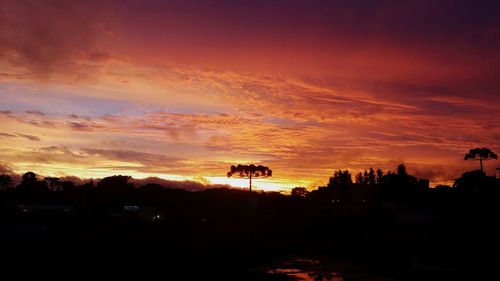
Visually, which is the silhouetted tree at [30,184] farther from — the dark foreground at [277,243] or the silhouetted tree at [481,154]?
the silhouetted tree at [481,154]

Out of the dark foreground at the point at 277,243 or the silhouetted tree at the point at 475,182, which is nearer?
the dark foreground at the point at 277,243

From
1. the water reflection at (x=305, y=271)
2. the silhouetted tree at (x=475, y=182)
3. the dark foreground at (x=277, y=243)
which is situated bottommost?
the water reflection at (x=305, y=271)

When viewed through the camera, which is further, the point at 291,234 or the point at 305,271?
the point at 291,234

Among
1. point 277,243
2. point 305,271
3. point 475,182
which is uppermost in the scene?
point 475,182

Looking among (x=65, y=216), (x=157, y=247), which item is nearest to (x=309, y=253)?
(x=157, y=247)

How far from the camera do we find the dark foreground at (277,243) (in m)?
32.2

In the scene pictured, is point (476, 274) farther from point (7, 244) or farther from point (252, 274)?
point (7, 244)

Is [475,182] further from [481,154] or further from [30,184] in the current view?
[30,184]

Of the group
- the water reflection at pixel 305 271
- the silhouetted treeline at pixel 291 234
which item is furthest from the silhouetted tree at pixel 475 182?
the water reflection at pixel 305 271

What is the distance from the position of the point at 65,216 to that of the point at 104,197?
1465 inches

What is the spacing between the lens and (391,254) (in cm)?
4103

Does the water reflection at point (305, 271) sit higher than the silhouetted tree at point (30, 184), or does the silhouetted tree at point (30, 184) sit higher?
the silhouetted tree at point (30, 184)

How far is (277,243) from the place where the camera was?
5044 cm

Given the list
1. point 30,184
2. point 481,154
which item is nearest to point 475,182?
point 481,154
